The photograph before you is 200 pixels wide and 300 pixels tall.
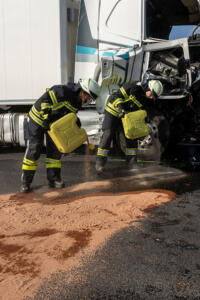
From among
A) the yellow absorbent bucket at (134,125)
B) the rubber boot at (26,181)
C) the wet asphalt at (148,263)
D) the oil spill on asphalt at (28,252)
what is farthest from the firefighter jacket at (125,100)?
the oil spill on asphalt at (28,252)

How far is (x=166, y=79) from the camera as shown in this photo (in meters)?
5.25

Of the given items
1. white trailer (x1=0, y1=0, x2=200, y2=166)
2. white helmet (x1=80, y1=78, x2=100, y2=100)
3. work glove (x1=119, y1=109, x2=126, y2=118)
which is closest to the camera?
white helmet (x1=80, y1=78, x2=100, y2=100)

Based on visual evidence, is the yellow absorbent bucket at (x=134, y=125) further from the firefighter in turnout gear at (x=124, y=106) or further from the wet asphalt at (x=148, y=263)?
the wet asphalt at (x=148, y=263)

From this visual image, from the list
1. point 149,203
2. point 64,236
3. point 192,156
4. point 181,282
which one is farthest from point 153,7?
point 181,282

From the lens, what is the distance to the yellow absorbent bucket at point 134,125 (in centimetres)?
479

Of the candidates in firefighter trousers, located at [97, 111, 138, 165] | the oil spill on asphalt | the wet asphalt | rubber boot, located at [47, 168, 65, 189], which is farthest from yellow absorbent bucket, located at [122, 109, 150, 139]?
the oil spill on asphalt

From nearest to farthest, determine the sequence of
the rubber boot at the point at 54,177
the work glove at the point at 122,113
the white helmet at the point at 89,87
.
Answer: the white helmet at the point at 89,87
the rubber boot at the point at 54,177
the work glove at the point at 122,113

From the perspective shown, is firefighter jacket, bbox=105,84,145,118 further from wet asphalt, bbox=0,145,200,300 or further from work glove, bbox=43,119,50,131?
wet asphalt, bbox=0,145,200,300

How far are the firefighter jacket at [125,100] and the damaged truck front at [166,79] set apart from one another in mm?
414

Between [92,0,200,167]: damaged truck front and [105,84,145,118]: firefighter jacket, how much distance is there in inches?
16.3

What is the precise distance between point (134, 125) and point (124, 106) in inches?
14.4

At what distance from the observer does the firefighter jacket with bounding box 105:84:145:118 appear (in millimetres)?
4809

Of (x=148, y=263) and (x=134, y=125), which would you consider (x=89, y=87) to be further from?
(x=148, y=263)

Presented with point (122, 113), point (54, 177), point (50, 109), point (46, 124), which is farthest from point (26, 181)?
point (122, 113)
